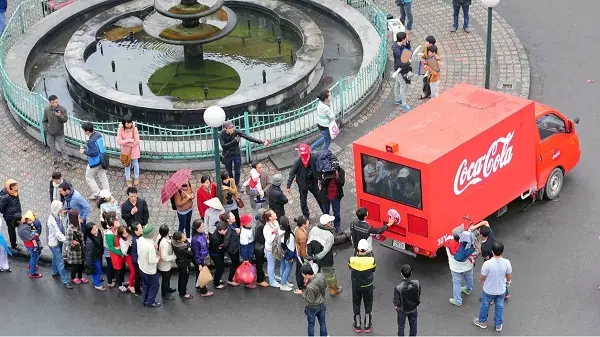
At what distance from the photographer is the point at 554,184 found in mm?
21188

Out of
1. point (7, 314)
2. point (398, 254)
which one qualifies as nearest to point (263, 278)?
point (398, 254)

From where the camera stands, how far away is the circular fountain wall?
2348cm

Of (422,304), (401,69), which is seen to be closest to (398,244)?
(422,304)

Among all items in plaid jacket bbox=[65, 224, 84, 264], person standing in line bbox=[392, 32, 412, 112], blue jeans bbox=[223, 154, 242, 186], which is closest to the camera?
plaid jacket bbox=[65, 224, 84, 264]

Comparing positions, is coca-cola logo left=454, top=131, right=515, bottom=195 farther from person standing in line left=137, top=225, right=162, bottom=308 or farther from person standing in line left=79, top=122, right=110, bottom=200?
person standing in line left=79, top=122, right=110, bottom=200

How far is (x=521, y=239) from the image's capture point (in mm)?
20125

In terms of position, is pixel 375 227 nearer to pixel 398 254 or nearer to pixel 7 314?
pixel 398 254

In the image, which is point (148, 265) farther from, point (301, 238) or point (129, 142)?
point (129, 142)

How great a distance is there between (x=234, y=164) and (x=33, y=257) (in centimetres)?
415

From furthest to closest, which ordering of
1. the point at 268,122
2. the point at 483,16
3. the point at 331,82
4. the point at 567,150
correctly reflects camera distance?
1. the point at 483,16
2. the point at 331,82
3. the point at 268,122
4. the point at 567,150

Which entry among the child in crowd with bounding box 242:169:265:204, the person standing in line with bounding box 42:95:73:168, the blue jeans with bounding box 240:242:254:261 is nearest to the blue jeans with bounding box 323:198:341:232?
the child in crowd with bounding box 242:169:265:204

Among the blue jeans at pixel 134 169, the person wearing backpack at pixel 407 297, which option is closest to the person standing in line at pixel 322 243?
the person wearing backpack at pixel 407 297

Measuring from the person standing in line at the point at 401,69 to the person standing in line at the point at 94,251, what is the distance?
816 centimetres

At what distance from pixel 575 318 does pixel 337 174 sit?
461 cm
